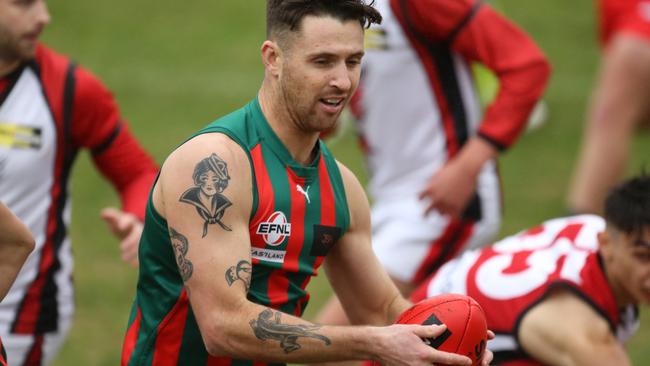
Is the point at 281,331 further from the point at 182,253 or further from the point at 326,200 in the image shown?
the point at 326,200

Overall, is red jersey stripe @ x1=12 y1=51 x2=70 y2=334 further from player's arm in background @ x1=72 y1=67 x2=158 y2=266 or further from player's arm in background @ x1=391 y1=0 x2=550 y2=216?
player's arm in background @ x1=391 y1=0 x2=550 y2=216

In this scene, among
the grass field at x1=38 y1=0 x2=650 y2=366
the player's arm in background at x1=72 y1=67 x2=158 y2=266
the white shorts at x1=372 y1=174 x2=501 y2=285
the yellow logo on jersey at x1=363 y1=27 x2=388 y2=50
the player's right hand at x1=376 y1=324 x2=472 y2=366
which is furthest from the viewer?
the grass field at x1=38 y1=0 x2=650 y2=366

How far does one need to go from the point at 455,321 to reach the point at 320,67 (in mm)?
860

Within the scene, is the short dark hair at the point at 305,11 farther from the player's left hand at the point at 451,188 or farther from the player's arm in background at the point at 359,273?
the player's left hand at the point at 451,188

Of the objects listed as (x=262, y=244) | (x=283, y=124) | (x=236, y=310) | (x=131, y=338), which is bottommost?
(x=131, y=338)

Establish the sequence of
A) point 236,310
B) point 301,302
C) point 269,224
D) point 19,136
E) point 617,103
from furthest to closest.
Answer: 1. point 617,103
2. point 19,136
3. point 301,302
4. point 269,224
5. point 236,310

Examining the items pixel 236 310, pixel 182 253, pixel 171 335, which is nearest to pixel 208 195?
pixel 182 253

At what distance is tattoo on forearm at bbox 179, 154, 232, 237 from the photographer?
3.48m

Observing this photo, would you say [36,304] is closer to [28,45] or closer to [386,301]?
[28,45]

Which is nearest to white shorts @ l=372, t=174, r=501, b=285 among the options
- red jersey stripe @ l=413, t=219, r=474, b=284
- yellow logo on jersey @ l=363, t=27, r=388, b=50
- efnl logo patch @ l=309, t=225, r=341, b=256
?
red jersey stripe @ l=413, t=219, r=474, b=284

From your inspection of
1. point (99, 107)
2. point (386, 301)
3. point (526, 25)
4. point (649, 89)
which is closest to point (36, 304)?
point (99, 107)

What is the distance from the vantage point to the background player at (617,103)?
25.4 feet

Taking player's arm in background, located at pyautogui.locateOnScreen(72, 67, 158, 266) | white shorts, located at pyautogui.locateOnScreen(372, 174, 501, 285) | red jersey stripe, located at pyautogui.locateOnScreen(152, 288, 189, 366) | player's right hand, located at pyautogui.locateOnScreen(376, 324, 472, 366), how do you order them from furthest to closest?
white shorts, located at pyautogui.locateOnScreen(372, 174, 501, 285) → player's arm in background, located at pyautogui.locateOnScreen(72, 67, 158, 266) → red jersey stripe, located at pyautogui.locateOnScreen(152, 288, 189, 366) → player's right hand, located at pyautogui.locateOnScreen(376, 324, 472, 366)

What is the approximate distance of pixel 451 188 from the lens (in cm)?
552
